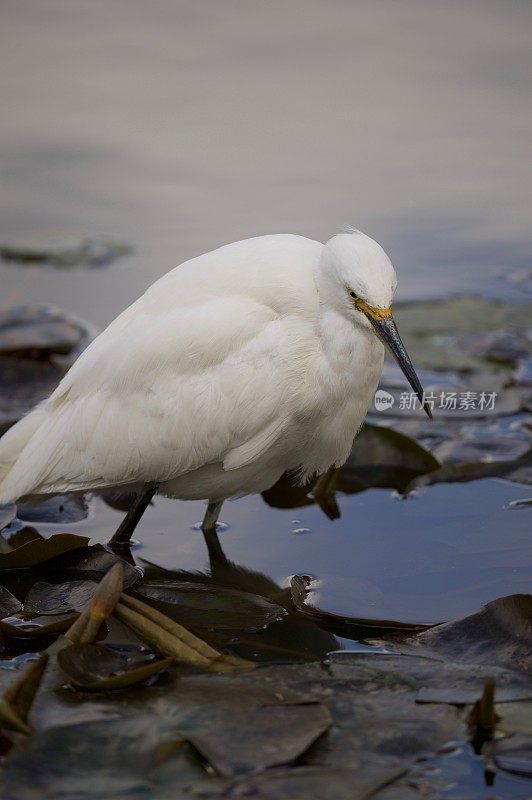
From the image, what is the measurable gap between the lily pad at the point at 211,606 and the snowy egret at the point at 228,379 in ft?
1.40

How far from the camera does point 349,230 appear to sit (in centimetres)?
395

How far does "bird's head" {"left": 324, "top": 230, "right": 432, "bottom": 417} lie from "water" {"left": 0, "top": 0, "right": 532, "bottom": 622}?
4.76 ft

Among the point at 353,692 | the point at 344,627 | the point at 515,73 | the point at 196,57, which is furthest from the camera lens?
the point at 196,57

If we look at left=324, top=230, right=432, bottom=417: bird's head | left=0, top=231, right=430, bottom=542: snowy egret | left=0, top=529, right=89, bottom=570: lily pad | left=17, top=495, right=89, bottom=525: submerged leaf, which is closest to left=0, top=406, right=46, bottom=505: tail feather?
left=0, top=231, right=430, bottom=542: snowy egret

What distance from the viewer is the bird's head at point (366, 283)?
365cm

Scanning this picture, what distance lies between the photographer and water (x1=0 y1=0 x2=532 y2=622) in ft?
25.2

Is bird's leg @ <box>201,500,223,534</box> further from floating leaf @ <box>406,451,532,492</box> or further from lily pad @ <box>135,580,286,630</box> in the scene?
floating leaf @ <box>406,451,532,492</box>

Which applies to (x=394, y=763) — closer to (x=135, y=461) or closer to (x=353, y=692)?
(x=353, y=692)

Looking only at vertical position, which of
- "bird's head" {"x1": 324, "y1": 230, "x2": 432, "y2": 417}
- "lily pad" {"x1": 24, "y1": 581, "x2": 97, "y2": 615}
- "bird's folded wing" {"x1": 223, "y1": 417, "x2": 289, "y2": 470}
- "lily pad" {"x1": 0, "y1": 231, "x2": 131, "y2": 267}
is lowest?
"lily pad" {"x1": 24, "y1": 581, "x2": 97, "y2": 615}

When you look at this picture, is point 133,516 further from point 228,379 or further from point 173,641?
point 173,641

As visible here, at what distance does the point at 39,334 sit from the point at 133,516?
1.96 m

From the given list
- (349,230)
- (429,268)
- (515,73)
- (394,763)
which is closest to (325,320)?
(349,230)

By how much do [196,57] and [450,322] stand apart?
4.41 meters

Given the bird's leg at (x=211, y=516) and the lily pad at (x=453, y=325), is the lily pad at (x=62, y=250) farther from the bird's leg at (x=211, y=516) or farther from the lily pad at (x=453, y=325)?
the bird's leg at (x=211, y=516)
